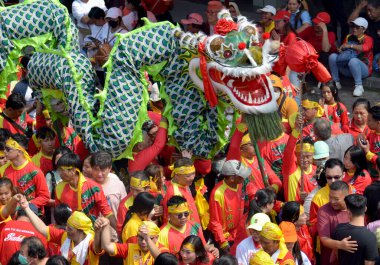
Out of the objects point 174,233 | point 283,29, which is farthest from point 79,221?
point 283,29

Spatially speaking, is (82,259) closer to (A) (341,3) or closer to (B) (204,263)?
(B) (204,263)

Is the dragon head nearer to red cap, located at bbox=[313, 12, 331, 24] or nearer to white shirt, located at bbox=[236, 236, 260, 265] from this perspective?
white shirt, located at bbox=[236, 236, 260, 265]

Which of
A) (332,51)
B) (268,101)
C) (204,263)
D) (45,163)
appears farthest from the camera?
(332,51)

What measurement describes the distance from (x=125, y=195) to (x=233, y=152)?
3.41 feet

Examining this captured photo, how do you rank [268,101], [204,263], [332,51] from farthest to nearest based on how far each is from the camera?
[332,51], [268,101], [204,263]

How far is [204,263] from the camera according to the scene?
9914 mm

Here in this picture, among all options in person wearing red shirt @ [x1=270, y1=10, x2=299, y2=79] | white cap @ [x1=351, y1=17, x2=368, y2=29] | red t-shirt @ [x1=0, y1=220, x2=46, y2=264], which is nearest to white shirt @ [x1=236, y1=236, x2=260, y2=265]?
red t-shirt @ [x1=0, y1=220, x2=46, y2=264]

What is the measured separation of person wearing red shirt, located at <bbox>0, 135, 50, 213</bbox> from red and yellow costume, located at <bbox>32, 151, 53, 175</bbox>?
23.7 inches

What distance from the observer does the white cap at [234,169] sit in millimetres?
11023

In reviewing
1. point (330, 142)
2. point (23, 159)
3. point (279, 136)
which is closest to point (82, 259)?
point (23, 159)

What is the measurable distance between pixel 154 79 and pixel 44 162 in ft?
4.27

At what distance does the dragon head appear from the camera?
1103cm

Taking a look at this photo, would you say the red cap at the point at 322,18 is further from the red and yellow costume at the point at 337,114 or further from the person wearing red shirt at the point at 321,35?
the red and yellow costume at the point at 337,114

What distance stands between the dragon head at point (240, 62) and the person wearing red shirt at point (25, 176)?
1731mm
